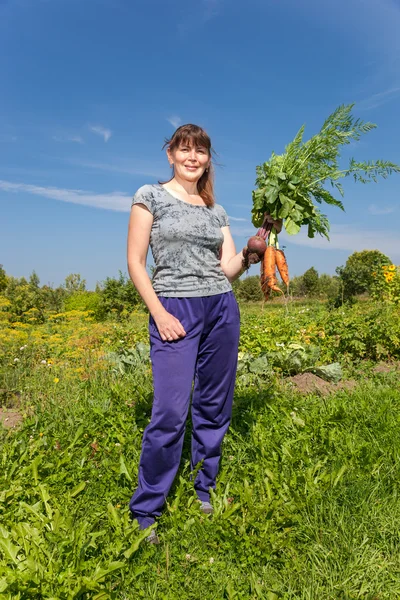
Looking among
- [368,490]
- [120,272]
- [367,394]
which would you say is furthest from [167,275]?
[120,272]

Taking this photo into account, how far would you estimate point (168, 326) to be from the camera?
7.63 feet

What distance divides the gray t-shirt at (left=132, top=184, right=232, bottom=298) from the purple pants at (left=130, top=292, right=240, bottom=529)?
0.07 metres

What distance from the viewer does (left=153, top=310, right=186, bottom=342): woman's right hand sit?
2326mm

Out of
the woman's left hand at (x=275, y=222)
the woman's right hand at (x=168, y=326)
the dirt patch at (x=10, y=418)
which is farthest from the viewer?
the dirt patch at (x=10, y=418)

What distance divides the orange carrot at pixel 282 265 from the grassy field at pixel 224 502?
1048 mm

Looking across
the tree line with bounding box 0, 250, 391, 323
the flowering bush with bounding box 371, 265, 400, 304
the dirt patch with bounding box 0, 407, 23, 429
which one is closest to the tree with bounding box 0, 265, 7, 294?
the tree line with bounding box 0, 250, 391, 323

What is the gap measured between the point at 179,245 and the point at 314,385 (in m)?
2.55

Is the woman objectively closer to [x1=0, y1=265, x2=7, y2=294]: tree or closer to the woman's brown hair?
the woman's brown hair

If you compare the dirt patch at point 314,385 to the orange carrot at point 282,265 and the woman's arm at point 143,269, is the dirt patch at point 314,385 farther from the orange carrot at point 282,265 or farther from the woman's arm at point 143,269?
the woman's arm at point 143,269

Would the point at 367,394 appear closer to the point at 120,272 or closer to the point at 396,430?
the point at 396,430

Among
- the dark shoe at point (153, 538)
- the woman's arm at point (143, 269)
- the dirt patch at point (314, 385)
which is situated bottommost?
the dark shoe at point (153, 538)

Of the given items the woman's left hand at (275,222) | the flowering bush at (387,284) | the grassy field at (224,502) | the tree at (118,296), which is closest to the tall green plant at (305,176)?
the woman's left hand at (275,222)

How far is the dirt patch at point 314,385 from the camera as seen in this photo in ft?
14.2

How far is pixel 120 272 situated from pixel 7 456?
31.8ft
